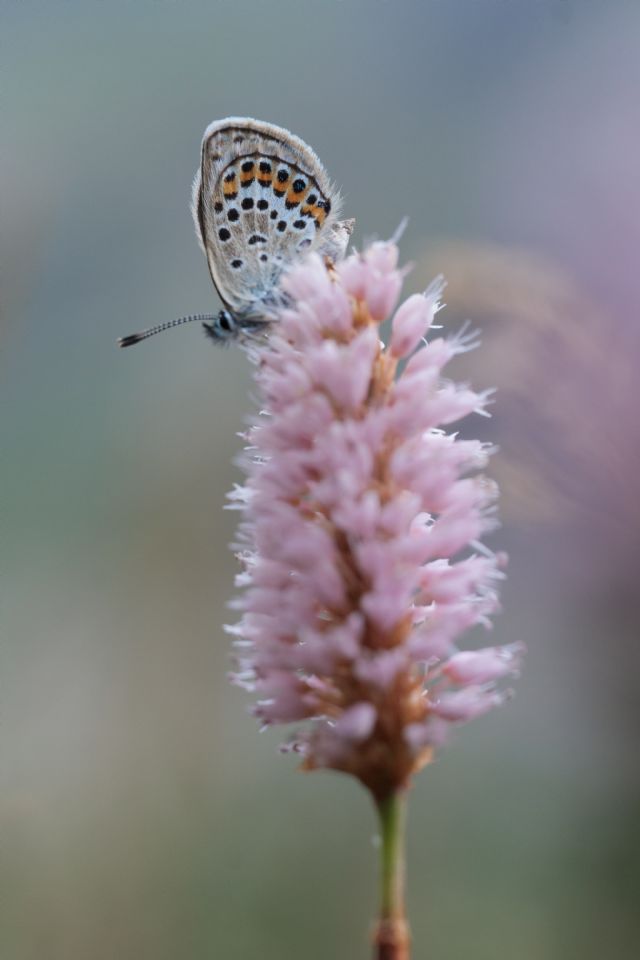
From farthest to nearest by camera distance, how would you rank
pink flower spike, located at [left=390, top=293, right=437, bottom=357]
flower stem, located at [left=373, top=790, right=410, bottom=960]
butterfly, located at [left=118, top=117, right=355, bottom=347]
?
butterfly, located at [left=118, top=117, right=355, bottom=347] < pink flower spike, located at [left=390, top=293, right=437, bottom=357] < flower stem, located at [left=373, top=790, right=410, bottom=960]

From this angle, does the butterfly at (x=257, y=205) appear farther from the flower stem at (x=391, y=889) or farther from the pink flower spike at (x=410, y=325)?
the flower stem at (x=391, y=889)

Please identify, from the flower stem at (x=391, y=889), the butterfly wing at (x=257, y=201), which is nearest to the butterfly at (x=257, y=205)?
the butterfly wing at (x=257, y=201)

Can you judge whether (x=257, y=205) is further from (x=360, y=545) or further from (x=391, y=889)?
(x=391, y=889)

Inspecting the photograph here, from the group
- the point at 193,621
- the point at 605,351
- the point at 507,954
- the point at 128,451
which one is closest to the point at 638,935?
the point at 507,954

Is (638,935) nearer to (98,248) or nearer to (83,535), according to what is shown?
(83,535)

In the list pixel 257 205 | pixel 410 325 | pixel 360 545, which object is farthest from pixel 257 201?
pixel 360 545

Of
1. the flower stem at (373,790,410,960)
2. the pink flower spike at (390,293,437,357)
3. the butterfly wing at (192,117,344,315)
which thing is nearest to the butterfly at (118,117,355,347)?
the butterfly wing at (192,117,344,315)

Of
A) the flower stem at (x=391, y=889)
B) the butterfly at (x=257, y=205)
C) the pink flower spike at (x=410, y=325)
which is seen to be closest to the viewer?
the flower stem at (x=391, y=889)

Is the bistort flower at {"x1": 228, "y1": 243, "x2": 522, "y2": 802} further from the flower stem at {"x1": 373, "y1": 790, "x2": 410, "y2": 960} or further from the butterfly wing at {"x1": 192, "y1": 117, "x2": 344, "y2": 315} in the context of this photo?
the butterfly wing at {"x1": 192, "y1": 117, "x2": 344, "y2": 315}
